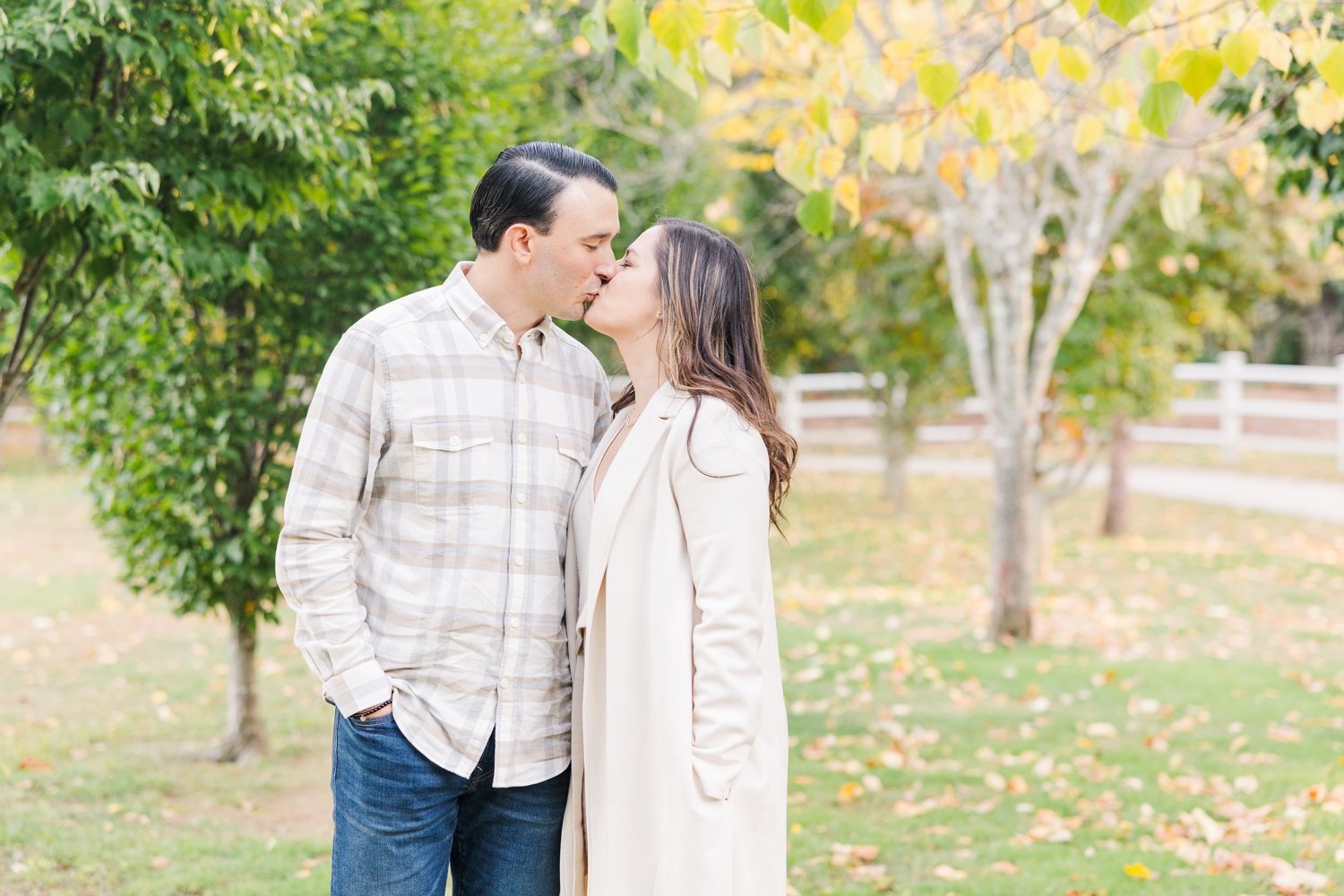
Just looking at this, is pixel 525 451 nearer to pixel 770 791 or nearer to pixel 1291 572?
pixel 770 791

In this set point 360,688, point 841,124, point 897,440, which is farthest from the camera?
point 897,440

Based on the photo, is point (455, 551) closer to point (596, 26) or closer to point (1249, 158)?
point (596, 26)

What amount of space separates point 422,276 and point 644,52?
2.24 m

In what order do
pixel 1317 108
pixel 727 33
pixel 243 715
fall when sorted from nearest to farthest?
pixel 727 33, pixel 1317 108, pixel 243 715

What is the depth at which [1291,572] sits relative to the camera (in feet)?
36.4

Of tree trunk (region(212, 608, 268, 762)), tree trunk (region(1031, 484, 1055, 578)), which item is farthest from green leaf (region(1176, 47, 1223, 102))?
tree trunk (region(1031, 484, 1055, 578))

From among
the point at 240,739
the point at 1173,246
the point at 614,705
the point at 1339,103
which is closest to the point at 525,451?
the point at 614,705

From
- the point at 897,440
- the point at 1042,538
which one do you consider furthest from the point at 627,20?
the point at 897,440

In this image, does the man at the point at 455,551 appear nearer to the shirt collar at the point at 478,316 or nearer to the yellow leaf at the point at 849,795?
the shirt collar at the point at 478,316

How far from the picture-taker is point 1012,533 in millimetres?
8445

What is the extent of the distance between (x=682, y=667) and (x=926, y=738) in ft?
14.7

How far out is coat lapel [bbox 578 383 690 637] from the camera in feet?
7.86

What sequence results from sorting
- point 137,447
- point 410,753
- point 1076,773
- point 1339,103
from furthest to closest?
point 1076,773 → point 137,447 → point 1339,103 → point 410,753

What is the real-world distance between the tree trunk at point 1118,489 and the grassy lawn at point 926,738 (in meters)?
1.89
